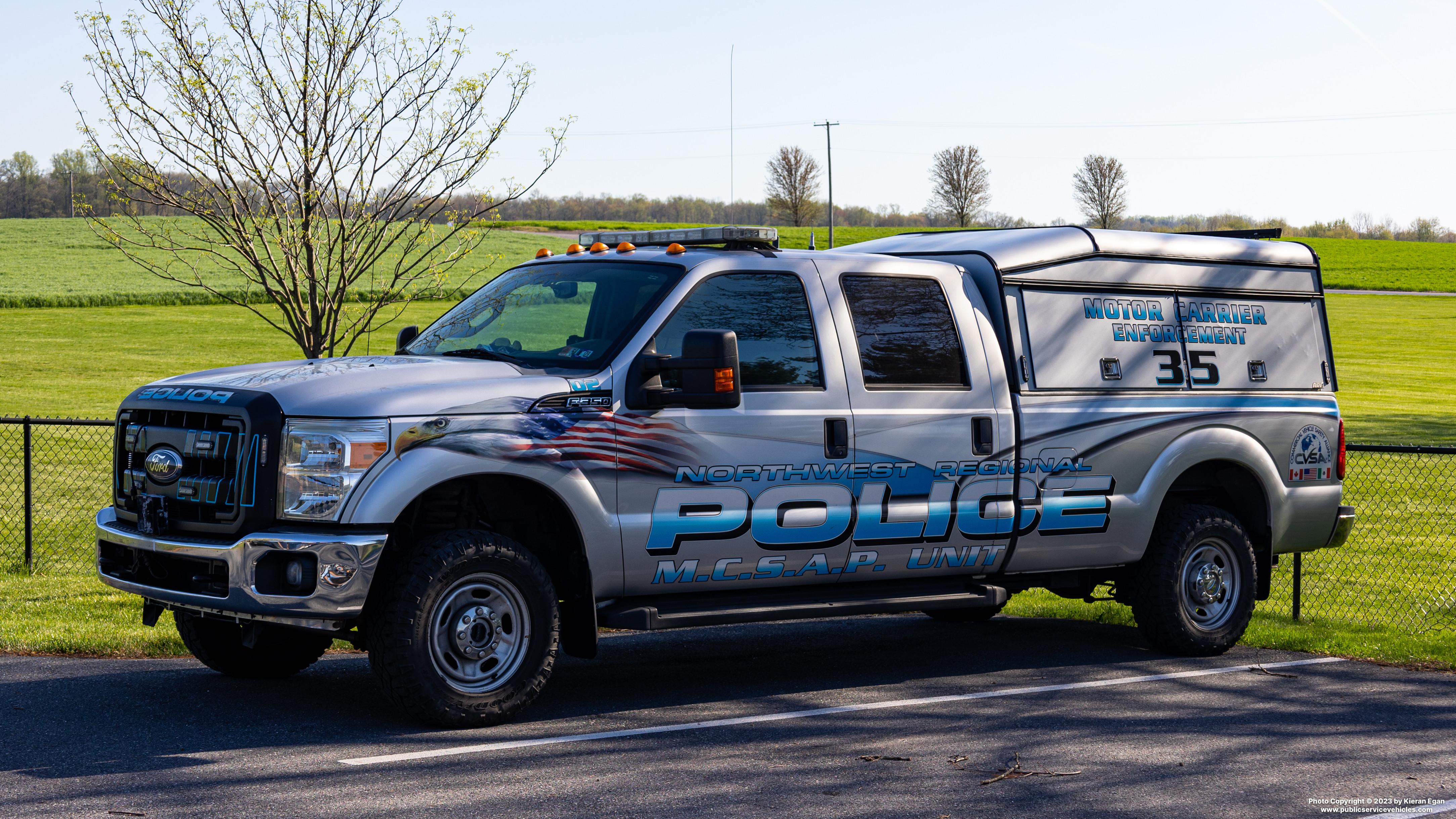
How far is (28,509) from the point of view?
10531mm

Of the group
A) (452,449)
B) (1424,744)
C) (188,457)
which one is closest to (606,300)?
(452,449)

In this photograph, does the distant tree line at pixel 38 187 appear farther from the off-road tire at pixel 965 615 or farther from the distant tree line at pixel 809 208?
the off-road tire at pixel 965 615

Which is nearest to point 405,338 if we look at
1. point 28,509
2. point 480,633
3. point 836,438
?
point 480,633

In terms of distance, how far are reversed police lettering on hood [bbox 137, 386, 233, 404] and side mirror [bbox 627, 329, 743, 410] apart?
173 cm

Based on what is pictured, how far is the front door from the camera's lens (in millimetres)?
6398

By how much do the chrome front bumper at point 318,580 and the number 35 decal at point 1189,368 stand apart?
187 inches

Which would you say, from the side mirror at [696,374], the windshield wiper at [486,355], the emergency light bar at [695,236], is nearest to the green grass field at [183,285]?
the emergency light bar at [695,236]

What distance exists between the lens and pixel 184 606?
5.91m

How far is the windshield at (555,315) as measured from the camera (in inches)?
259

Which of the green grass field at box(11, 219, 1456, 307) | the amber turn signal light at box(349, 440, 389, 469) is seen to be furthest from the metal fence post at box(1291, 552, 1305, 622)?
the green grass field at box(11, 219, 1456, 307)

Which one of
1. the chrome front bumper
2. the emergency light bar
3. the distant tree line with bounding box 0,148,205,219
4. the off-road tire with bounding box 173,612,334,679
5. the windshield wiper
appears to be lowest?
the off-road tire with bounding box 173,612,334,679

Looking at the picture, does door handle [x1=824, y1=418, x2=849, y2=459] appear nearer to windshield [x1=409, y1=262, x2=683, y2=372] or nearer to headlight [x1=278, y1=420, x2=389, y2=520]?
windshield [x1=409, y1=262, x2=683, y2=372]

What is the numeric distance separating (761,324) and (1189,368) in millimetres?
3020

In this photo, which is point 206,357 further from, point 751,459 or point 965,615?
point 751,459
